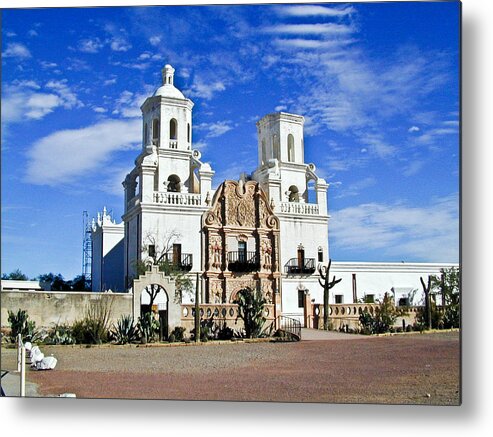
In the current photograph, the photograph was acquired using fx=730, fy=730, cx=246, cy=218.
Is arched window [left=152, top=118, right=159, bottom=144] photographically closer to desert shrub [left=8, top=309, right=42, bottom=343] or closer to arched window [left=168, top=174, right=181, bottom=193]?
arched window [left=168, top=174, right=181, bottom=193]

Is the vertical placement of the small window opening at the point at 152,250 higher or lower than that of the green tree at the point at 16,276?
higher

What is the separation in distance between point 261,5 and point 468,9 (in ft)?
9.79

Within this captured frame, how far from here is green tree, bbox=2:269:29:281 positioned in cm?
1156

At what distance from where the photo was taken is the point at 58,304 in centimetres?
1384

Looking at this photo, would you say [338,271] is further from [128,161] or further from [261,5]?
[261,5]

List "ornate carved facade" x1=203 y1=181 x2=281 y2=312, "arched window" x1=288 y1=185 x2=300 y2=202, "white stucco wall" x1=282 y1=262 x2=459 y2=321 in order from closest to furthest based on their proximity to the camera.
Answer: "white stucco wall" x1=282 y1=262 x2=459 y2=321, "ornate carved facade" x1=203 y1=181 x2=281 y2=312, "arched window" x1=288 y1=185 x2=300 y2=202

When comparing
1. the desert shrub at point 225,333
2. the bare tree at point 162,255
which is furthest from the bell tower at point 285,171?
the desert shrub at point 225,333

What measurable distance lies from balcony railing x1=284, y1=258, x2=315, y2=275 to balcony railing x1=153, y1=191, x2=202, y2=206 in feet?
9.70

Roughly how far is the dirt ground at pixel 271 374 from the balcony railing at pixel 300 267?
655 cm

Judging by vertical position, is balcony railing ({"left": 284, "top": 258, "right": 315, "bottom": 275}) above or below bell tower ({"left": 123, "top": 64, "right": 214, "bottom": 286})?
below

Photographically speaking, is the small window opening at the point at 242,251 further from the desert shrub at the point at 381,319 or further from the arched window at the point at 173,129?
the desert shrub at the point at 381,319

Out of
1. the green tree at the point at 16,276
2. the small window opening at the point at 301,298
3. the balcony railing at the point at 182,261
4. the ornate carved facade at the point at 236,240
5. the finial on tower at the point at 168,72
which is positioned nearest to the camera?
the green tree at the point at 16,276

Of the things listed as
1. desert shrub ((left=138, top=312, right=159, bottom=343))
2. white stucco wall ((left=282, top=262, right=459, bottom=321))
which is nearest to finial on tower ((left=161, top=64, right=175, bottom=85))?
desert shrub ((left=138, top=312, right=159, bottom=343))

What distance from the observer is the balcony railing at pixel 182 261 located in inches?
726
